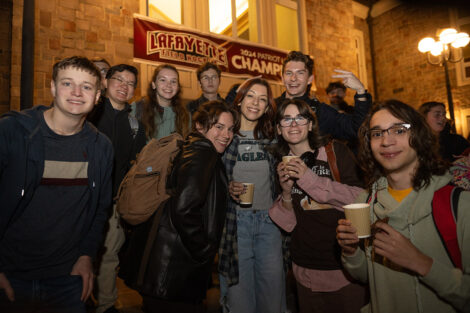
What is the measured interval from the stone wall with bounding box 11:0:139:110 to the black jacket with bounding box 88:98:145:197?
135 inches

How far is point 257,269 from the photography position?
2402 millimetres

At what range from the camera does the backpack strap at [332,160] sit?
6.98ft

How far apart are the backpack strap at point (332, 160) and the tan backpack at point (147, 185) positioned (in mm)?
1220

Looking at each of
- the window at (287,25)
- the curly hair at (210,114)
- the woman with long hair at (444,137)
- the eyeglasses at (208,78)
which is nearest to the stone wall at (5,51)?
the eyeglasses at (208,78)

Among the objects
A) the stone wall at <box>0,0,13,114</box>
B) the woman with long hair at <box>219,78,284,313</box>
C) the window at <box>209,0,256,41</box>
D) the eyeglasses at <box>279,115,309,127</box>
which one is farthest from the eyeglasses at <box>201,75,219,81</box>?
the window at <box>209,0,256,41</box>

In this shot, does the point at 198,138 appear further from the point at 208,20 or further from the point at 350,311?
the point at 208,20

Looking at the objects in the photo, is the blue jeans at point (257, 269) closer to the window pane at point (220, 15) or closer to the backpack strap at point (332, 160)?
the backpack strap at point (332, 160)

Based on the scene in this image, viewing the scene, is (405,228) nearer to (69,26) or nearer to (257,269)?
(257,269)

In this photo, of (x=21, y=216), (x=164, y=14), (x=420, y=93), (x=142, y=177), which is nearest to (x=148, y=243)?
(x=142, y=177)

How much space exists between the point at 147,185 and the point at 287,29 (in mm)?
8850

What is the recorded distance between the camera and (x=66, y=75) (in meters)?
1.69

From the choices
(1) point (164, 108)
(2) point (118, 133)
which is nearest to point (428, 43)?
(1) point (164, 108)

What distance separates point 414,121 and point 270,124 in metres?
1.33

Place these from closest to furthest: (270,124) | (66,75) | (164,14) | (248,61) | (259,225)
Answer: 1. (66,75)
2. (259,225)
3. (270,124)
4. (164,14)
5. (248,61)
